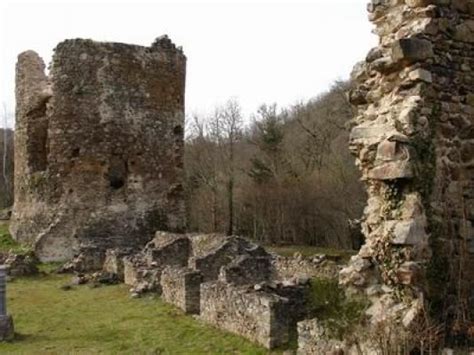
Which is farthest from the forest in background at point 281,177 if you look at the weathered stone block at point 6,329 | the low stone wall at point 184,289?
the weathered stone block at point 6,329

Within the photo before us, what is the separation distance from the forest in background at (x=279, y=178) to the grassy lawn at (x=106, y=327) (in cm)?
1699

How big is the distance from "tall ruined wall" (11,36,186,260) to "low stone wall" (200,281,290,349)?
9420 mm

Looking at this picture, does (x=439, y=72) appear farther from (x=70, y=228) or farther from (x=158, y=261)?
(x=70, y=228)

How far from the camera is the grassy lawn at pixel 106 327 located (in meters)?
9.03

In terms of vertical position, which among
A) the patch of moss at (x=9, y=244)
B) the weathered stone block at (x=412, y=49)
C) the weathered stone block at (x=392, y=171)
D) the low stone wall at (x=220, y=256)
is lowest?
the low stone wall at (x=220, y=256)

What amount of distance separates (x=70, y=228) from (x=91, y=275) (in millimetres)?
4189

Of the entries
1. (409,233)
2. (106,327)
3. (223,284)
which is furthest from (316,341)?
(106,327)

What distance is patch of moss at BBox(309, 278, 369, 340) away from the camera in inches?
209

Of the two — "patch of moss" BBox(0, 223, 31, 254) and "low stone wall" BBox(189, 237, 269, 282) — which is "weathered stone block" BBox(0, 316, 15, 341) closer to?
"low stone wall" BBox(189, 237, 269, 282)

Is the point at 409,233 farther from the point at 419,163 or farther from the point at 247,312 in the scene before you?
the point at 247,312

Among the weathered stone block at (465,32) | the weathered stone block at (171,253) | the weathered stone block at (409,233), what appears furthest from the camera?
the weathered stone block at (171,253)

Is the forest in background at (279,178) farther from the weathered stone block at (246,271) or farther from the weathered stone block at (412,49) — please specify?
the weathered stone block at (412,49)

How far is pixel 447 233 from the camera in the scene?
216 inches

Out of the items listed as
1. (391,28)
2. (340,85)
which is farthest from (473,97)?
(340,85)
